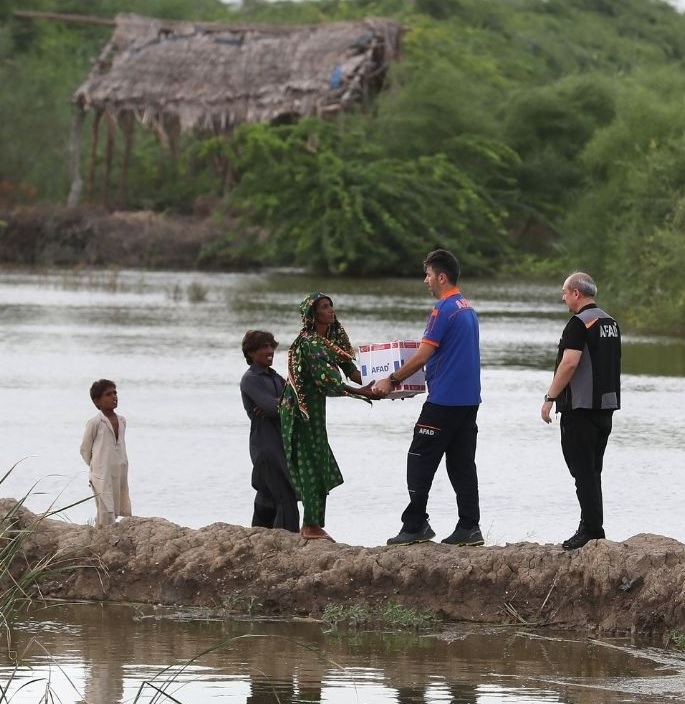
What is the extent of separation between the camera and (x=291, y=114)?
158 feet

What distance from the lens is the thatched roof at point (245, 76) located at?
1884 inches

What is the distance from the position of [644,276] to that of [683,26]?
2008 inches

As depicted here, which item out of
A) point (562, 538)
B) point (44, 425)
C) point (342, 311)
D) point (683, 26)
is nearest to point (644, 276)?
point (342, 311)

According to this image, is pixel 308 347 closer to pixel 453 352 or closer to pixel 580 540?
pixel 453 352

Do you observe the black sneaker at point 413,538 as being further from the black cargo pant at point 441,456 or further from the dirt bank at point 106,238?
the dirt bank at point 106,238

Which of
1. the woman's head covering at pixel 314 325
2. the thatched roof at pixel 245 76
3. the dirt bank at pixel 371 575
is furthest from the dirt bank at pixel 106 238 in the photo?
the woman's head covering at pixel 314 325

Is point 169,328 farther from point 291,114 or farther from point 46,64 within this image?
point 46,64

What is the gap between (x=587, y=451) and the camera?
8.66 metres

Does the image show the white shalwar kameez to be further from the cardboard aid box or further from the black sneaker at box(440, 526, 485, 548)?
the black sneaker at box(440, 526, 485, 548)

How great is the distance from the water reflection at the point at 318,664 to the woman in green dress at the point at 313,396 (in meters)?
0.71

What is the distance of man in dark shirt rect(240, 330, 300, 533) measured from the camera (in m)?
9.25

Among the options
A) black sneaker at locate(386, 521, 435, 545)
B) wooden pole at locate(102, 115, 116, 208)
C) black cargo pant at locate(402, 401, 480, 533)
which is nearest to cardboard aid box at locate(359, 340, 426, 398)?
black cargo pant at locate(402, 401, 480, 533)

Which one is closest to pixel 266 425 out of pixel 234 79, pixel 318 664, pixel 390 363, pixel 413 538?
pixel 390 363

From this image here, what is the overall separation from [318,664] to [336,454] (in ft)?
24.3
